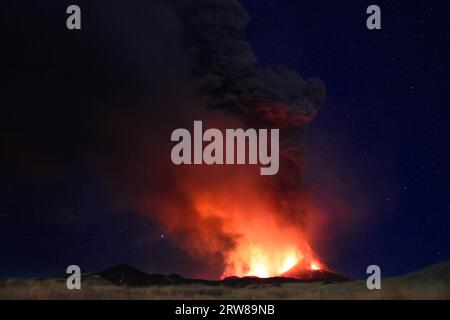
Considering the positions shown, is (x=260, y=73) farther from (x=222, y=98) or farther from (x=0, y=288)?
(x=0, y=288)

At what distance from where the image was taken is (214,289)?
1224 inches

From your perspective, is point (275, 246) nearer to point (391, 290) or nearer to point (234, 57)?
point (234, 57)

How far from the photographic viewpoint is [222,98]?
153 feet

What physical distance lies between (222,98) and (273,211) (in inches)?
383

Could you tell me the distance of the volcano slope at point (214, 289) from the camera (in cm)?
2306

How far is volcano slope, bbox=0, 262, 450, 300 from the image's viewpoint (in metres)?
23.1

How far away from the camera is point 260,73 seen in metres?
46.4
